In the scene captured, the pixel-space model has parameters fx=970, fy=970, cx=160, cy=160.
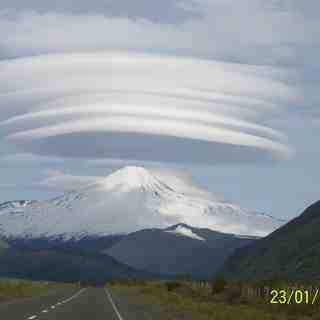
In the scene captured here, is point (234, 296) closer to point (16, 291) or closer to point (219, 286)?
point (219, 286)

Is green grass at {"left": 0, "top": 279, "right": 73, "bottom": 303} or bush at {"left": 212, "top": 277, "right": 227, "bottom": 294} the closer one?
green grass at {"left": 0, "top": 279, "right": 73, "bottom": 303}

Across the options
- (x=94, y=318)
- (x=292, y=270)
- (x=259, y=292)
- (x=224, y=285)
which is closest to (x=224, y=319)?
(x=94, y=318)

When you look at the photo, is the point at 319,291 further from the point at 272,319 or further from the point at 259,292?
the point at 259,292
